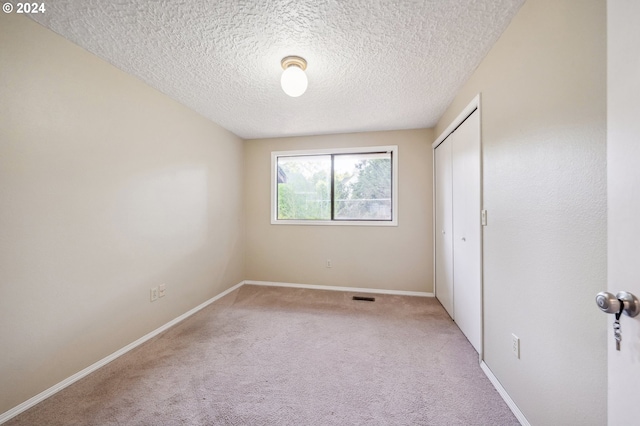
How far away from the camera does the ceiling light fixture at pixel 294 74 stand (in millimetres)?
1817

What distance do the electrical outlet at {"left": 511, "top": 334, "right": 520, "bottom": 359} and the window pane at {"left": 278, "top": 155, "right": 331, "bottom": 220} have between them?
2.65 metres

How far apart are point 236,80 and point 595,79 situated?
7.67ft

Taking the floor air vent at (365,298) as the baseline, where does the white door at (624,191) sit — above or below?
above

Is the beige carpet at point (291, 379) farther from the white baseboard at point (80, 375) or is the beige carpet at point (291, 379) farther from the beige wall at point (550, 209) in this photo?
the beige wall at point (550, 209)

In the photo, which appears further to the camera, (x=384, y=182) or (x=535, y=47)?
(x=384, y=182)

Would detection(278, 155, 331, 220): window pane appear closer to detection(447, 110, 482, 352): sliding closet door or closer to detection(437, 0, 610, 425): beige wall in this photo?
detection(447, 110, 482, 352): sliding closet door

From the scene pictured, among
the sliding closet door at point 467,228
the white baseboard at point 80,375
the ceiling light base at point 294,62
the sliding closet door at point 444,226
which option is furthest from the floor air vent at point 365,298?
the ceiling light base at point 294,62

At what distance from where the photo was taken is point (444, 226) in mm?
2895

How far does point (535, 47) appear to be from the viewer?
4.09ft

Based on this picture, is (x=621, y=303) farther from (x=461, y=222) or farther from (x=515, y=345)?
(x=461, y=222)

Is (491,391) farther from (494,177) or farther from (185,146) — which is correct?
(185,146)

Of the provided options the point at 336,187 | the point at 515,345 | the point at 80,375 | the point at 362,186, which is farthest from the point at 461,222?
the point at 80,375

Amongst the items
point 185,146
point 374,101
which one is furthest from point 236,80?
point 374,101

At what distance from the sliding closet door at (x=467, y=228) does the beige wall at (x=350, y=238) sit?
86cm
